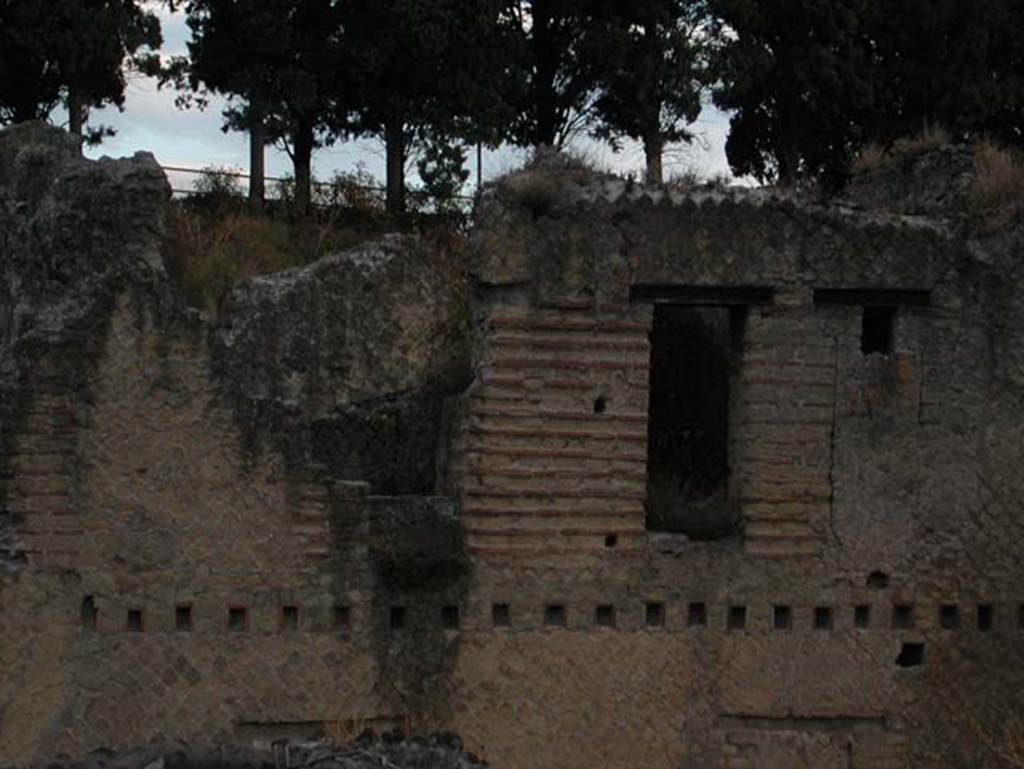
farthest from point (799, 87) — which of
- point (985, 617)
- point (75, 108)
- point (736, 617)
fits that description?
point (736, 617)

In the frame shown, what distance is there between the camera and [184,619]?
8.12 metres

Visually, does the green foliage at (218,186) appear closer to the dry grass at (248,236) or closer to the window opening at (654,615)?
the dry grass at (248,236)

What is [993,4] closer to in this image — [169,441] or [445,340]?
[445,340]

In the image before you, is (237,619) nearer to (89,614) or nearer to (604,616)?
(89,614)

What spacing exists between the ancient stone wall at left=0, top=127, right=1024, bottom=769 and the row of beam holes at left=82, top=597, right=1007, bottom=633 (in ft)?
0.05

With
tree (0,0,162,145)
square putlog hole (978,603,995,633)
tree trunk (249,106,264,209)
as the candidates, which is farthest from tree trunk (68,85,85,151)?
square putlog hole (978,603,995,633)

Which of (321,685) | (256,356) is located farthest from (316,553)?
(256,356)

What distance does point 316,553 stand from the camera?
26.9 feet

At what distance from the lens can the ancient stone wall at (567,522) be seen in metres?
7.94

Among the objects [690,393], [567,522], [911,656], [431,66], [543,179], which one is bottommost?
[911,656]

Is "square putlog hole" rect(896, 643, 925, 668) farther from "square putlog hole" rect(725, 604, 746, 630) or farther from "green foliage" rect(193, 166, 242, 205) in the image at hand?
"green foliage" rect(193, 166, 242, 205)

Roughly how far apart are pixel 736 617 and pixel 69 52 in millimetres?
15372

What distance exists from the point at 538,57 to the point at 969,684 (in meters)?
16.4

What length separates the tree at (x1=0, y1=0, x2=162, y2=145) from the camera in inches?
831
